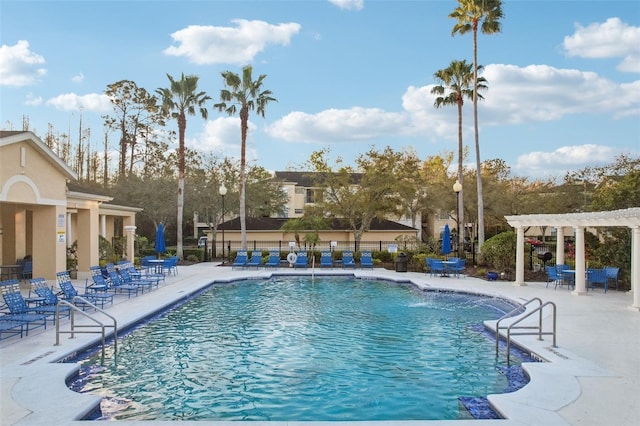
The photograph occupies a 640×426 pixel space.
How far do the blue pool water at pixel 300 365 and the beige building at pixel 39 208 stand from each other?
6.13 m

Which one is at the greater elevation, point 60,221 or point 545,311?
point 60,221

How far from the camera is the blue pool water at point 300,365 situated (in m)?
7.52

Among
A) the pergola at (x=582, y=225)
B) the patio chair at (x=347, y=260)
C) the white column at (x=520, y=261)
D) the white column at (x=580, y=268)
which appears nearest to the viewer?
the pergola at (x=582, y=225)

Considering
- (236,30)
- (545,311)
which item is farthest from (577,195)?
(236,30)

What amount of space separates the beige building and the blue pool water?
6134 mm

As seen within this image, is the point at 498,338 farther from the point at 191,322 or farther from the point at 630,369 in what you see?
the point at 191,322

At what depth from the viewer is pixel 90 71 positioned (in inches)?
1078

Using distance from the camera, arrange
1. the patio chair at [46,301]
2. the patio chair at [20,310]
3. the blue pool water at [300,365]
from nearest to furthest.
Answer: the blue pool water at [300,365], the patio chair at [20,310], the patio chair at [46,301]

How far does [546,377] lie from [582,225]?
11317 millimetres

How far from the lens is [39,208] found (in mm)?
18078

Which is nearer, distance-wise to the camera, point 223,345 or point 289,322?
point 223,345

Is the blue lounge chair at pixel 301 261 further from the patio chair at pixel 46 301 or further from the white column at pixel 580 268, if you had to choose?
the patio chair at pixel 46 301

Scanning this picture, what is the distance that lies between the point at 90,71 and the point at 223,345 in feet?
73.3

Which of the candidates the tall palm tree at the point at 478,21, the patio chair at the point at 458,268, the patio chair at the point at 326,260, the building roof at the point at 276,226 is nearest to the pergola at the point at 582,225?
the patio chair at the point at 458,268
